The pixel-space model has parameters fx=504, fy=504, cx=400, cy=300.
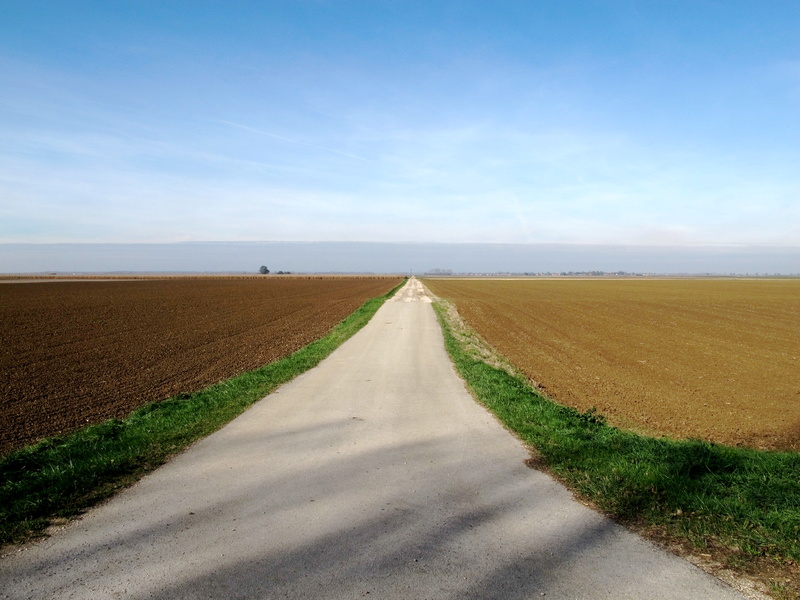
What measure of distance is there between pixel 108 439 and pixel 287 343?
41.0 feet

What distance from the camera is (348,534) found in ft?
14.5

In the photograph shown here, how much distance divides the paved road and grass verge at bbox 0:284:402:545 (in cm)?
37

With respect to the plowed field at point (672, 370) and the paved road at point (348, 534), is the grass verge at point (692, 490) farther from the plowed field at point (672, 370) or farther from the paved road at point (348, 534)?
the plowed field at point (672, 370)

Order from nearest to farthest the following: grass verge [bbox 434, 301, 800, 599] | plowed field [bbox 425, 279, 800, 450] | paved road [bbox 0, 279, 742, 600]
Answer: paved road [bbox 0, 279, 742, 600], grass verge [bbox 434, 301, 800, 599], plowed field [bbox 425, 279, 800, 450]

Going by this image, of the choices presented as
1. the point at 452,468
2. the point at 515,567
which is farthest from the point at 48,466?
the point at 515,567

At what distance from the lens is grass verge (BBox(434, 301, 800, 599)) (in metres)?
4.11

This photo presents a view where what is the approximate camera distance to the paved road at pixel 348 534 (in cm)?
369

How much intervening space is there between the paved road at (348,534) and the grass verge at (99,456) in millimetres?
367

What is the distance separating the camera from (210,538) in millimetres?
4410

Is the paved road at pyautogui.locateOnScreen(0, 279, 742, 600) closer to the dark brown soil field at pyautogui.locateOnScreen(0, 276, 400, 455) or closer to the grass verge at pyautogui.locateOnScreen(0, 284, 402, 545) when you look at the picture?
the grass verge at pyautogui.locateOnScreen(0, 284, 402, 545)

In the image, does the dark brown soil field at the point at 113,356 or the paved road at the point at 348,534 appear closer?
the paved road at the point at 348,534

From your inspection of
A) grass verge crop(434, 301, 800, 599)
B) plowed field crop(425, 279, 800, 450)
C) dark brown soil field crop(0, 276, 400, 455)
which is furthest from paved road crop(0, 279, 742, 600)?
plowed field crop(425, 279, 800, 450)

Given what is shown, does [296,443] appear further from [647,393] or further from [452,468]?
[647,393]

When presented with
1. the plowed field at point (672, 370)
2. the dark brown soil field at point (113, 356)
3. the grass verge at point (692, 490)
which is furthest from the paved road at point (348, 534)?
the plowed field at point (672, 370)
